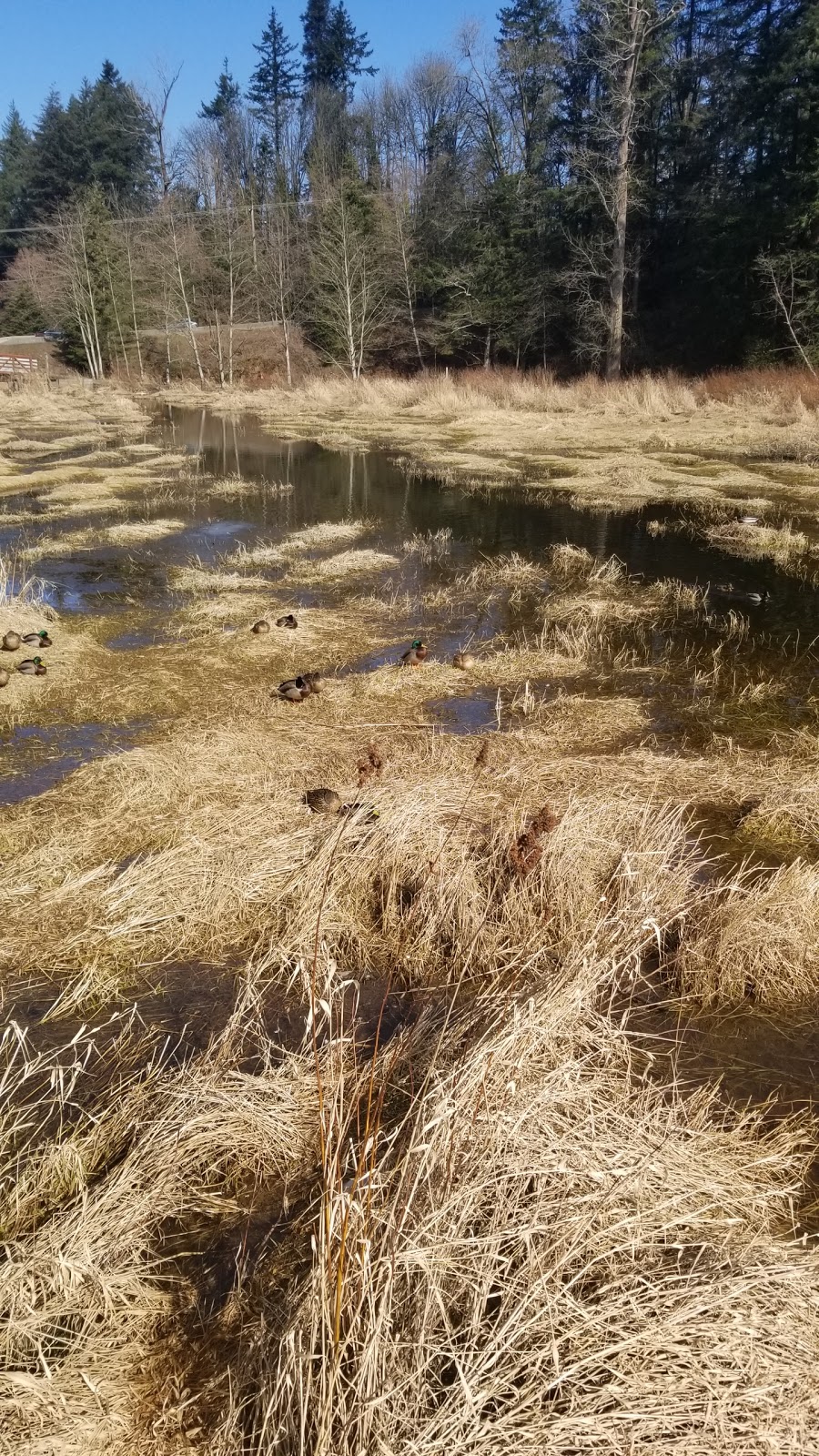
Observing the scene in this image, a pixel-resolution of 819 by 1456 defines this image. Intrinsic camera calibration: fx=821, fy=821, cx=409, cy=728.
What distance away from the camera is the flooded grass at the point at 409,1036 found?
2.31 metres

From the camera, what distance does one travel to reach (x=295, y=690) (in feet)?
26.3

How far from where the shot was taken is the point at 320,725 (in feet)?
24.9

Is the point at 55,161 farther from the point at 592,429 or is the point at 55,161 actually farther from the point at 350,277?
the point at 592,429

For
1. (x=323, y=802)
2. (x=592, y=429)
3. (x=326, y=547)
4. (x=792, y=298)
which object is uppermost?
(x=792, y=298)

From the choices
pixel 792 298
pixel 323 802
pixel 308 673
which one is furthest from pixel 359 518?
pixel 792 298

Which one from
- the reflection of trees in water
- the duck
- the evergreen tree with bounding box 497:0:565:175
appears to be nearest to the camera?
the duck

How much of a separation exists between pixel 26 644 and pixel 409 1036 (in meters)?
7.22

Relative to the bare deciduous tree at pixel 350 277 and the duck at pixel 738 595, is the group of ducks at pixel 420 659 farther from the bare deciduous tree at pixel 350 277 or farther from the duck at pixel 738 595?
the bare deciduous tree at pixel 350 277

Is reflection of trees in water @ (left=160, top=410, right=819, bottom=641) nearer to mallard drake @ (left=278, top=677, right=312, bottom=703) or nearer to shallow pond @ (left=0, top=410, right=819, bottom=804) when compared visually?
shallow pond @ (left=0, top=410, right=819, bottom=804)

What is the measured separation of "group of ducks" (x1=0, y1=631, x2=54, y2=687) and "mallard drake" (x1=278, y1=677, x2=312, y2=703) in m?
2.61

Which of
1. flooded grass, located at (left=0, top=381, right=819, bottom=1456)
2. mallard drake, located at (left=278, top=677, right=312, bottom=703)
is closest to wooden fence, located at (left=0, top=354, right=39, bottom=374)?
flooded grass, located at (left=0, top=381, right=819, bottom=1456)

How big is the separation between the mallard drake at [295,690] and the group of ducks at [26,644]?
2.61 m

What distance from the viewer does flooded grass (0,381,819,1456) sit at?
2.31 metres

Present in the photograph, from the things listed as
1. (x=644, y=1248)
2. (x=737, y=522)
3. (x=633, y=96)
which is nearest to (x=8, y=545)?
(x=737, y=522)
